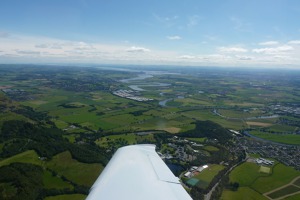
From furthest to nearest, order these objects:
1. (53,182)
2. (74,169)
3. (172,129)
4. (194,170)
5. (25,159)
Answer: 1. (172,129)
2. (25,159)
3. (194,170)
4. (74,169)
5. (53,182)

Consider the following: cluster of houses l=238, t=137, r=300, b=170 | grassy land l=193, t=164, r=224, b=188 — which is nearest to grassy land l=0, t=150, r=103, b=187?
grassy land l=193, t=164, r=224, b=188

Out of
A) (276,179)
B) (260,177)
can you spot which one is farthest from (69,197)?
(276,179)

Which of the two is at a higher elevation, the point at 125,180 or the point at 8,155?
the point at 125,180

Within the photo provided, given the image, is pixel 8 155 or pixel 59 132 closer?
pixel 8 155

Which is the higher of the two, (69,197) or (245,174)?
(69,197)

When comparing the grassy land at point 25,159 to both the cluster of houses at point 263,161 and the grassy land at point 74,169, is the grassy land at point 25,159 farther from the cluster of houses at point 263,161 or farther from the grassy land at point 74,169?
the cluster of houses at point 263,161

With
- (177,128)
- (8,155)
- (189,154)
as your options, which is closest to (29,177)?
(8,155)

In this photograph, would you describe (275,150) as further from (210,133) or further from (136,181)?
(136,181)

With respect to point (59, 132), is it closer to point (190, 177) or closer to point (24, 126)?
point (24, 126)

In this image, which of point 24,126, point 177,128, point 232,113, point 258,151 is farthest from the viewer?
point 232,113

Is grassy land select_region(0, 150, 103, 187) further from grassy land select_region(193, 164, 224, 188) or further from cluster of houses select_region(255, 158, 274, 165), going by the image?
cluster of houses select_region(255, 158, 274, 165)
